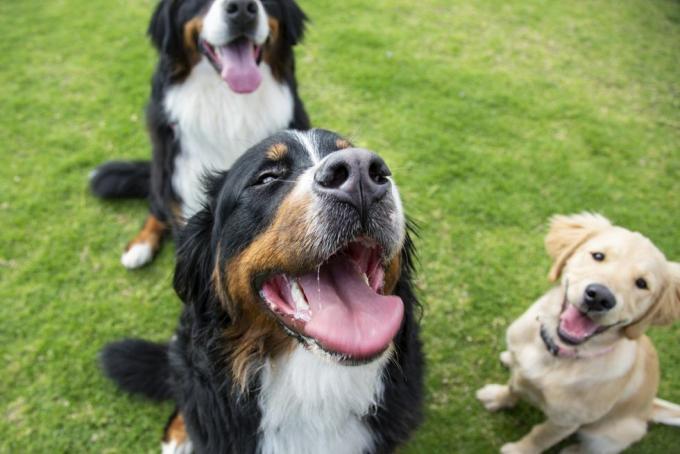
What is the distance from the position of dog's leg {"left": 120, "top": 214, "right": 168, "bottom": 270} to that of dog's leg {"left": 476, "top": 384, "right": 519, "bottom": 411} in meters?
2.63

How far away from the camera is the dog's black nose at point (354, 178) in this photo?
150 cm

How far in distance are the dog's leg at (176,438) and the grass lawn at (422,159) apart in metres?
0.23

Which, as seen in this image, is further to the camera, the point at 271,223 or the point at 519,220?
the point at 519,220

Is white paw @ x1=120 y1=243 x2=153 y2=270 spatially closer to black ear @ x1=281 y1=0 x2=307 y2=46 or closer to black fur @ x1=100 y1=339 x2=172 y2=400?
black fur @ x1=100 y1=339 x2=172 y2=400

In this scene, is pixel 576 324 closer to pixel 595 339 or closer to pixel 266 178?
pixel 595 339

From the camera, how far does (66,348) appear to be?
3.37 metres

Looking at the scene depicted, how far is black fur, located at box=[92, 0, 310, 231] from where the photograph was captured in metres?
2.97

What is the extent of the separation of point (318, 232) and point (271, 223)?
25cm

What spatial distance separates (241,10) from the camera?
2754 millimetres

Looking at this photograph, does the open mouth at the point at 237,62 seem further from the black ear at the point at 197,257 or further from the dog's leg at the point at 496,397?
the dog's leg at the point at 496,397

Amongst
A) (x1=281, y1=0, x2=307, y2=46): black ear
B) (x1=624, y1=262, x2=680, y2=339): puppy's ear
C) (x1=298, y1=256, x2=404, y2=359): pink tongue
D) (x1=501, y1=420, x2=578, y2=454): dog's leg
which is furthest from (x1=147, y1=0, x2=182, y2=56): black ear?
(x1=501, y1=420, x2=578, y2=454): dog's leg

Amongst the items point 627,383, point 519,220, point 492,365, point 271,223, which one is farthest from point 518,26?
point 271,223

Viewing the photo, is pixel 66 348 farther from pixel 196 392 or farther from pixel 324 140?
pixel 324 140

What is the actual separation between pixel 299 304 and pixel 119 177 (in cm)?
293
